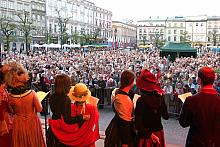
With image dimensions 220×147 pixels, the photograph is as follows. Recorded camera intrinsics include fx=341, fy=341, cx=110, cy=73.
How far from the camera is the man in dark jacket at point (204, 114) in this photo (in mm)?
3521

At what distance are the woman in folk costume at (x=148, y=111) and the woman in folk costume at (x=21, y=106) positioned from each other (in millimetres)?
1328

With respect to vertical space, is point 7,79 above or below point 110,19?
below

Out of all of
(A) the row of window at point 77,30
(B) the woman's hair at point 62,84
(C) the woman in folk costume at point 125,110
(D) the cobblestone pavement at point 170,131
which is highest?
(A) the row of window at point 77,30

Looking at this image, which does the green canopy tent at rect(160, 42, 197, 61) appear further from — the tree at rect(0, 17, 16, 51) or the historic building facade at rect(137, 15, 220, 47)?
the historic building facade at rect(137, 15, 220, 47)

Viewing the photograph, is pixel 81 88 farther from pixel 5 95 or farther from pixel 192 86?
pixel 192 86

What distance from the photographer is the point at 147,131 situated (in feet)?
13.0

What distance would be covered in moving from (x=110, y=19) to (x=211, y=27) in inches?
1136

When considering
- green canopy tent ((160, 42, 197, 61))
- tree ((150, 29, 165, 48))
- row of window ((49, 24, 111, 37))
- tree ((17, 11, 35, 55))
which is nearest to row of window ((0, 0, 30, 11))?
tree ((17, 11, 35, 55))

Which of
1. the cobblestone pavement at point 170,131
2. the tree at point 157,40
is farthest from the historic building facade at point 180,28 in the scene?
the cobblestone pavement at point 170,131

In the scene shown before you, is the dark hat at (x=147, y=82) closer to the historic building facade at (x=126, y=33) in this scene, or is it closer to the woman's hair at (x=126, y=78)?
the woman's hair at (x=126, y=78)

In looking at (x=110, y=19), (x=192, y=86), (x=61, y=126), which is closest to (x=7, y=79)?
(x=61, y=126)

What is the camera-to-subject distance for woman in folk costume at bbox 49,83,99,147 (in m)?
4.21

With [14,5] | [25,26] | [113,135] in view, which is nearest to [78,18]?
[14,5]

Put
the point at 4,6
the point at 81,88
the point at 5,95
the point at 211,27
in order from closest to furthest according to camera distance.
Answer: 1. the point at 81,88
2. the point at 5,95
3. the point at 4,6
4. the point at 211,27
